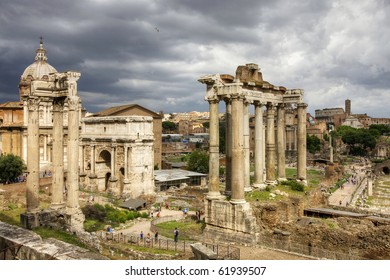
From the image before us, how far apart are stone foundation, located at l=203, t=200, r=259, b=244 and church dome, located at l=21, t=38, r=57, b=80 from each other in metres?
47.0

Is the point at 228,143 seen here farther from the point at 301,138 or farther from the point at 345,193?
the point at 345,193

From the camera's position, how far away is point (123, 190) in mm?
41250

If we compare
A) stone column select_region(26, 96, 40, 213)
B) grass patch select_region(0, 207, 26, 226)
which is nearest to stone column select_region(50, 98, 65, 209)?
stone column select_region(26, 96, 40, 213)

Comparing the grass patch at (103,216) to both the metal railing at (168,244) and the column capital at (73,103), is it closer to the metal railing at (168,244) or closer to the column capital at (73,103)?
the metal railing at (168,244)

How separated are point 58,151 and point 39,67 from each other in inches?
1682

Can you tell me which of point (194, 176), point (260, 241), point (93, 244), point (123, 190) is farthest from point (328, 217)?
point (194, 176)

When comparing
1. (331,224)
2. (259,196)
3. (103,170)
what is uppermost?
(103,170)

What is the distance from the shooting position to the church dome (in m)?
58.4

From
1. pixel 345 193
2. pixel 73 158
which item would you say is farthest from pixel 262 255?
pixel 345 193

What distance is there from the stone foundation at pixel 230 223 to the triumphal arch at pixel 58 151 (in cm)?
678

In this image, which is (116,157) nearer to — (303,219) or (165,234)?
(165,234)

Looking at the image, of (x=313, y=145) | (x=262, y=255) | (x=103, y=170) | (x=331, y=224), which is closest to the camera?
(x=262, y=255)

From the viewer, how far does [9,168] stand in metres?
40.3

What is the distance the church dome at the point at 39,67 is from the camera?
192 feet
